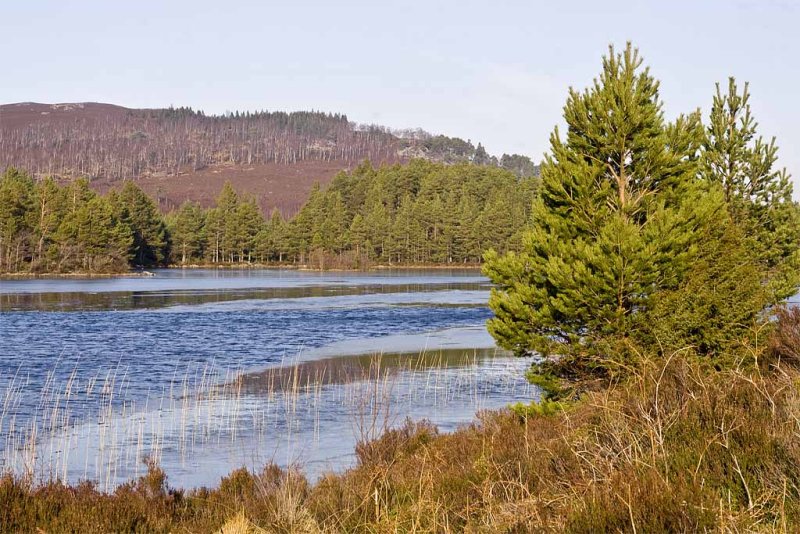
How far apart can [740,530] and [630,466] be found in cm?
99

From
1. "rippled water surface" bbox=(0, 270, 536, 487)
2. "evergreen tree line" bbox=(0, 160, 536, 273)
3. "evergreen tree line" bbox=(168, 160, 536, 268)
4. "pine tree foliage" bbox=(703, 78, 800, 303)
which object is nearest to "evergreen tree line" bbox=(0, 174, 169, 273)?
"evergreen tree line" bbox=(0, 160, 536, 273)

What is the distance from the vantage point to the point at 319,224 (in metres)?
132

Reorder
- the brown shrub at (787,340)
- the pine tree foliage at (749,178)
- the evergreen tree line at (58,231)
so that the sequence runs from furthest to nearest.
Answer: the evergreen tree line at (58,231) < the pine tree foliage at (749,178) < the brown shrub at (787,340)

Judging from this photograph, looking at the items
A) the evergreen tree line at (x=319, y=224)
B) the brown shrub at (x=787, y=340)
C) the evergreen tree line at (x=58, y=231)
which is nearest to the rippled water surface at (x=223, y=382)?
the brown shrub at (x=787, y=340)

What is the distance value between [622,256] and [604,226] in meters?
0.90

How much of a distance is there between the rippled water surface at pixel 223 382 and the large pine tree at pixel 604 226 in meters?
2.75

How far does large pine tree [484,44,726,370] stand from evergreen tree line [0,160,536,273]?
8038cm

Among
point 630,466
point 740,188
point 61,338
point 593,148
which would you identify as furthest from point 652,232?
point 61,338

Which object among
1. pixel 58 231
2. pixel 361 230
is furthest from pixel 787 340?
pixel 361 230

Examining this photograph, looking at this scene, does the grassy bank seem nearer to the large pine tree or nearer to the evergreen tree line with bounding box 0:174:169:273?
the large pine tree

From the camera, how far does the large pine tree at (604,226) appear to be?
1558 centimetres

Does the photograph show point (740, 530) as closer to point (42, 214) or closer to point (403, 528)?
point (403, 528)

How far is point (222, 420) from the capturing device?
16.7 m

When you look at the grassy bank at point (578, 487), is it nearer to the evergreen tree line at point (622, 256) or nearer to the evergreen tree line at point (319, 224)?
the evergreen tree line at point (622, 256)
